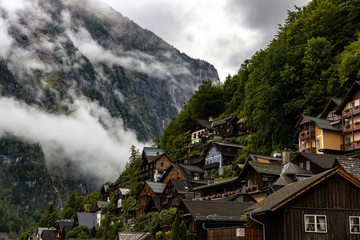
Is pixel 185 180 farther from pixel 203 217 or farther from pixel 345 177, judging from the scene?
pixel 345 177

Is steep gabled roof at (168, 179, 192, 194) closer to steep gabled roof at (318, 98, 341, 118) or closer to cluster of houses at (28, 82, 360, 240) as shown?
cluster of houses at (28, 82, 360, 240)

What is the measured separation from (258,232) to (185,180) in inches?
2034

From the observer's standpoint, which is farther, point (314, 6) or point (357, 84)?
point (314, 6)

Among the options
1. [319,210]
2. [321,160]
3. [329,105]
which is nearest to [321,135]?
[329,105]

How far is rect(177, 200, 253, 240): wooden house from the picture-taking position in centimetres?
3997

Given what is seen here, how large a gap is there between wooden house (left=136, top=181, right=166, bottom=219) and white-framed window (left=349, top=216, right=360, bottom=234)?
2300 inches

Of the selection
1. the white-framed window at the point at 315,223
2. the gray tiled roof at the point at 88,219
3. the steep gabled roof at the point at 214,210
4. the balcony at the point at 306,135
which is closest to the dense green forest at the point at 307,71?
the balcony at the point at 306,135

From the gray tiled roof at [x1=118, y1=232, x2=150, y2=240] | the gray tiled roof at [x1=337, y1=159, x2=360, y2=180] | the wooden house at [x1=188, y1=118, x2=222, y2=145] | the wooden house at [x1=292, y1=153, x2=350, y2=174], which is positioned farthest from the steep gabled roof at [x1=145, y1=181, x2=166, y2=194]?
the gray tiled roof at [x1=337, y1=159, x2=360, y2=180]

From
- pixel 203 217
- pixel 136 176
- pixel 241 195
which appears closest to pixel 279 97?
pixel 241 195

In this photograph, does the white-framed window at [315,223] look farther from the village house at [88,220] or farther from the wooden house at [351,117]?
the village house at [88,220]

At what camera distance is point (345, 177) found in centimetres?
2781

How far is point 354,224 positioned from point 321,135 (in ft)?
134

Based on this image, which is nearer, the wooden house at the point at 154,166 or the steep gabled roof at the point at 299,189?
the steep gabled roof at the point at 299,189

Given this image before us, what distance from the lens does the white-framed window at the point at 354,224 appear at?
27.8 meters
